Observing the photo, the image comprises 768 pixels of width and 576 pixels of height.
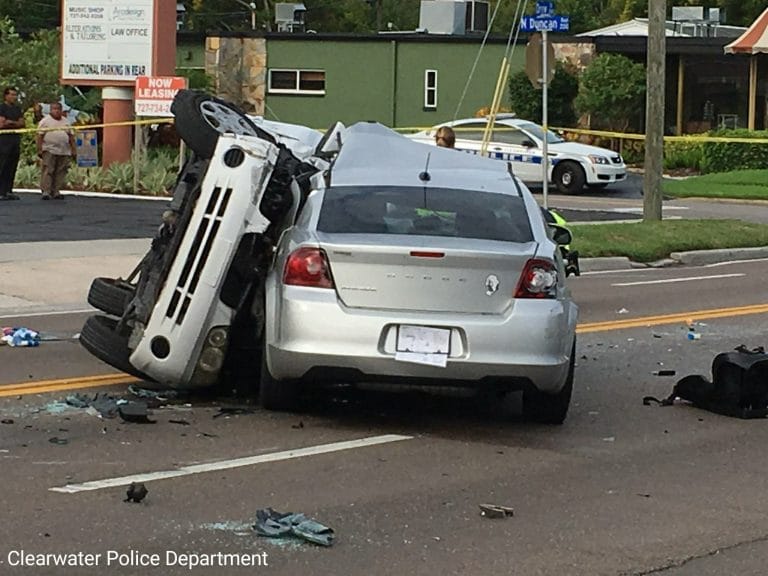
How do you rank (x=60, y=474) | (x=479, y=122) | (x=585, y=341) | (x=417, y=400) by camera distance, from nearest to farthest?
(x=60, y=474) < (x=417, y=400) < (x=585, y=341) < (x=479, y=122)

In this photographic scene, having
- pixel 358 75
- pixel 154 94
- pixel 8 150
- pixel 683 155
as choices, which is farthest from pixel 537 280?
pixel 358 75

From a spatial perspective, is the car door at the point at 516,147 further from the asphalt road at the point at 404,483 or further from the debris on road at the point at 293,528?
the debris on road at the point at 293,528

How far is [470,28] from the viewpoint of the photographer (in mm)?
51156

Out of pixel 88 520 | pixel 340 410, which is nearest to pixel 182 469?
pixel 88 520

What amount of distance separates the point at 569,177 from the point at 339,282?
91.0 feet

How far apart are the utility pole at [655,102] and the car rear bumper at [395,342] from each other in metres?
15.8

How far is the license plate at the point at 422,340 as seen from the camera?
870 centimetres

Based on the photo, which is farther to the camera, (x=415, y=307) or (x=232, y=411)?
(x=232, y=411)

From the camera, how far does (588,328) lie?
13969 mm

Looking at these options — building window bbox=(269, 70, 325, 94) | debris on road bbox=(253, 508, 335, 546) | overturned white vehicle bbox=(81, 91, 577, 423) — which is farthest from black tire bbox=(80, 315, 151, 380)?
building window bbox=(269, 70, 325, 94)

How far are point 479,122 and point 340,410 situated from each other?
27.2m

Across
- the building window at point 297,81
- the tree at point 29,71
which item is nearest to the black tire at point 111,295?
the tree at point 29,71

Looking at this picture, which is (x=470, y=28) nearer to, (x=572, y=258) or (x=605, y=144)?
(x=605, y=144)

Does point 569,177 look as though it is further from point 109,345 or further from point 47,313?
point 109,345
